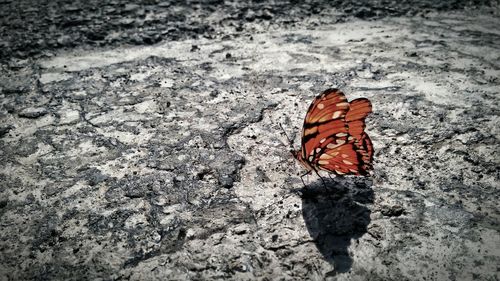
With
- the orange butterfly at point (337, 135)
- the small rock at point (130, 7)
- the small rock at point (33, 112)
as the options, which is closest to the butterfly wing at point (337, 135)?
the orange butterfly at point (337, 135)

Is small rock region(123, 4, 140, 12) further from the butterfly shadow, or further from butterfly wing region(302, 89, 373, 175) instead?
the butterfly shadow

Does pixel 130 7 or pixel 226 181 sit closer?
pixel 226 181

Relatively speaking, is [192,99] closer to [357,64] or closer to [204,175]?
[204,175]

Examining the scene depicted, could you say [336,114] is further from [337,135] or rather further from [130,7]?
[130,7]

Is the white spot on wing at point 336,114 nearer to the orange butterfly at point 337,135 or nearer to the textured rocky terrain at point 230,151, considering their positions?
the orange butterfly at point 337,135

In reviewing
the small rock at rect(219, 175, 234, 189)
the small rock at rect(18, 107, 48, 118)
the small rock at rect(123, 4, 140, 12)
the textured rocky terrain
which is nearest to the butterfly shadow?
the textured rocky terrain

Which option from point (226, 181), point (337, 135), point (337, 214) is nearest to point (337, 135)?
point (337, 135)
